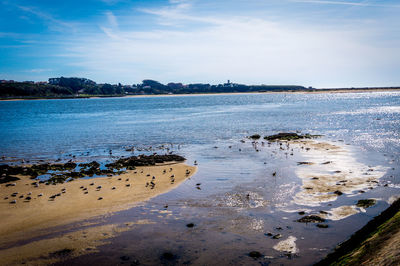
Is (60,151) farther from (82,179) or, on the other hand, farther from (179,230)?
(179,230)

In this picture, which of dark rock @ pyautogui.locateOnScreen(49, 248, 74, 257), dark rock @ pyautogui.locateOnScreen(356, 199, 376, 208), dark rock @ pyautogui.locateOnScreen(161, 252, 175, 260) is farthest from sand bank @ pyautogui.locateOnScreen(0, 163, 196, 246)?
dark rock @ pyautogui.locateOnScreen(356, 199, 376, 208)

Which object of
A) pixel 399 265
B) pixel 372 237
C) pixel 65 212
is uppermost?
pixel 399 265

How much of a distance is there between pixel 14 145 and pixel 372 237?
4122 centimetres

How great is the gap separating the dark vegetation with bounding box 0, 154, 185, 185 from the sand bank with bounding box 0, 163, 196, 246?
949 mm

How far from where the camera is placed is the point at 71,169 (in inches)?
902

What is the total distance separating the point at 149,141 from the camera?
122 feet

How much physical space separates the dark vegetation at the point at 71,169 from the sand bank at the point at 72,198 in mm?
949

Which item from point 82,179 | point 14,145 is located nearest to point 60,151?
point 14,145

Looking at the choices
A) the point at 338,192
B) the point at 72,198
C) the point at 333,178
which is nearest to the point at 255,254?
the point at 338,192

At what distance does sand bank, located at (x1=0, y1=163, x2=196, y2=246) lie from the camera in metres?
12.9

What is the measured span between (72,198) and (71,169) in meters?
7.61

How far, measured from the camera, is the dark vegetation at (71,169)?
20.3 metres

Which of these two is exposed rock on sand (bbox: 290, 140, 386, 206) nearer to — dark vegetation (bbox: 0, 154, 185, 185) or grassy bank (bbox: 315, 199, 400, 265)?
grassy bank (bbox: 315, 199, 400, 265)

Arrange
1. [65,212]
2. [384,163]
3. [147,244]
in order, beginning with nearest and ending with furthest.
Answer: [147,244], [65,212], [384,163]
